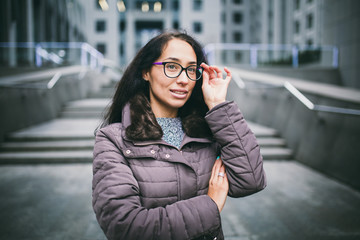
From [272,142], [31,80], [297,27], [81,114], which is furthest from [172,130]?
[297,27]

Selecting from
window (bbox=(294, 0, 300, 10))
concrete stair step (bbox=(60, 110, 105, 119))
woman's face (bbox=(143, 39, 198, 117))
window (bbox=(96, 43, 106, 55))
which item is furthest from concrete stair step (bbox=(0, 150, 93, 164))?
window (bbox=(294, 0, 300, 10))

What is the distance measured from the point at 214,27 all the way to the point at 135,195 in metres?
38.2

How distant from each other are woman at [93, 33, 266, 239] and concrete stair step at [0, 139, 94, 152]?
162 inches

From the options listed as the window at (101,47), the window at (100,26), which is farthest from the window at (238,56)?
the window at (100,26)

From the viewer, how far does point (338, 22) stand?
465 inches

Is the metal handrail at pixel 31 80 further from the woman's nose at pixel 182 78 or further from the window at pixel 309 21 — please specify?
the window at pixel 309 21

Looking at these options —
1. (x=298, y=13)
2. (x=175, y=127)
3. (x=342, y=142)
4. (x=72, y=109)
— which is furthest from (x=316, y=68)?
(x=298, y=13)

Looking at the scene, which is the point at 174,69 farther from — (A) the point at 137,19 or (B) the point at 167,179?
(A) the point at 137,19

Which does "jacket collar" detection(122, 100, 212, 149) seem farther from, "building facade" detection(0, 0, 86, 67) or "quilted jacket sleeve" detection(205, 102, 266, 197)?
"building facade" detection(0, 0, 86, 67)

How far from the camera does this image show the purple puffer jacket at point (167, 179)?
109cm

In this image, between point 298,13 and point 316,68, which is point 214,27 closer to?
point 298,13

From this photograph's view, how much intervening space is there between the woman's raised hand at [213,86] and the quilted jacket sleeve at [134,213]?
1.65ft

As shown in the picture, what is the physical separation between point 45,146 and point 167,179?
4.73 m

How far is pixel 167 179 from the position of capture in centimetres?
126
